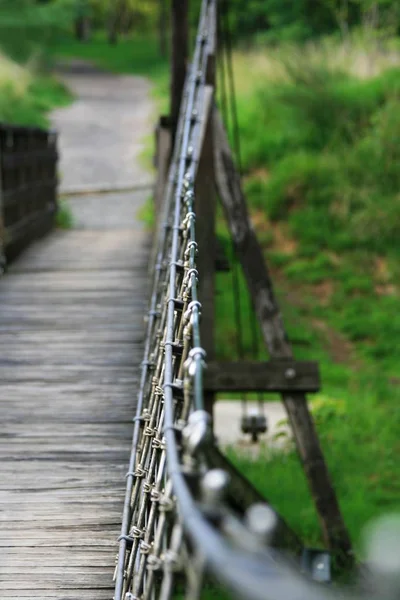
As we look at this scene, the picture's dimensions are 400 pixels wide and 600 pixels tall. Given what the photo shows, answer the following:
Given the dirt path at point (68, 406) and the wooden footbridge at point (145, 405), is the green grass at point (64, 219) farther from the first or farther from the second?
the wooden footbridge at point (145, 405)

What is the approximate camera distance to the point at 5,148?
8.48 m

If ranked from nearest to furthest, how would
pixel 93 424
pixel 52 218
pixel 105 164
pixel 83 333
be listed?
pixel 93 424 → pixel 83 333 → pixel 52 218 → pixel 105 164

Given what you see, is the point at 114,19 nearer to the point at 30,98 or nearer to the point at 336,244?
the point at 30,98

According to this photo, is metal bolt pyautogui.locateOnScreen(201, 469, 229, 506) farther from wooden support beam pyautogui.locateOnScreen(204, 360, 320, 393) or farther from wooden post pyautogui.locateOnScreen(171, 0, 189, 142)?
wooden post pyautogui.locateOnScreen(171, 0, 189, 142)

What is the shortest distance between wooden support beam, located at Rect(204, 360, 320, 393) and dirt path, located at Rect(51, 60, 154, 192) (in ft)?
30.8

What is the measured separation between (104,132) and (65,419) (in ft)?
55.6

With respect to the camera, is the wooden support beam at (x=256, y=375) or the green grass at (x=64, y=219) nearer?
the wooden support beam at (x=256, y=375)

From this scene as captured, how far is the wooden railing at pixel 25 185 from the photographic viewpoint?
8500mm

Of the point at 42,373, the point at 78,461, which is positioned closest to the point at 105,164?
the point at 42,373

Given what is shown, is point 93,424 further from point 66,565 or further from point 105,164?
point 105,164

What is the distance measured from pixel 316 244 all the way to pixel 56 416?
8.99m

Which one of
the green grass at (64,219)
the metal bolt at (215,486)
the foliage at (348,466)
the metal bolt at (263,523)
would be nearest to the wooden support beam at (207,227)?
the foliage at (348,466)

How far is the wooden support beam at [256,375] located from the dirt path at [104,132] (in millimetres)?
9396

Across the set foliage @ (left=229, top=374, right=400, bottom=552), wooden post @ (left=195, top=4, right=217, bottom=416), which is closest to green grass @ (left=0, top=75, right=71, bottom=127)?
foliage @ (left=229, top=374, right=400, bottom=552)
